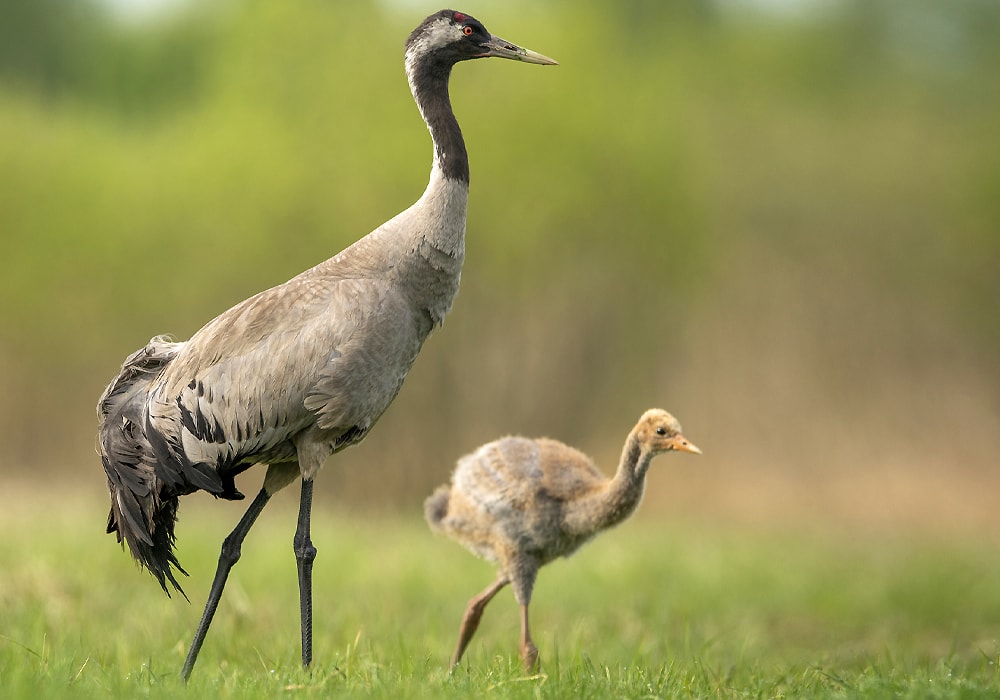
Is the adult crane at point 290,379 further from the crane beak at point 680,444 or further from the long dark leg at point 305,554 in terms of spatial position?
the crane beak at point 680,444

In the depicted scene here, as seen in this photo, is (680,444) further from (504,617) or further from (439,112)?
(504,617)

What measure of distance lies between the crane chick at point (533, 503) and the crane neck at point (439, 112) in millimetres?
1691

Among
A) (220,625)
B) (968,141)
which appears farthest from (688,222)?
(220,625)

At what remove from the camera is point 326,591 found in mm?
9102

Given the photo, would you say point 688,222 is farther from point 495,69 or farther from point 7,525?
point 7,525

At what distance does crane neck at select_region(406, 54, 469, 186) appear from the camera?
18.6ft

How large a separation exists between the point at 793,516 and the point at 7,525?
9.45m

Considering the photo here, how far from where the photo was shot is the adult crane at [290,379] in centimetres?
527

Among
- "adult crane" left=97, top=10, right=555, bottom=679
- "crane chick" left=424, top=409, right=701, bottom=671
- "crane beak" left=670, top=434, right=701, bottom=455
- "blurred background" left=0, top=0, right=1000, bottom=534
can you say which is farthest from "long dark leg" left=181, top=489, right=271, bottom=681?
"blurred background" left=0, top=0, right=1000, bottom=534

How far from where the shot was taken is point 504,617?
28.5ft

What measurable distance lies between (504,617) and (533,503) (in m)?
2.51

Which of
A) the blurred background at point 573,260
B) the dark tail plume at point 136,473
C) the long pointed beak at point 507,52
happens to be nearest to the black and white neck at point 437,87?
the long pointed beak at point 507,52

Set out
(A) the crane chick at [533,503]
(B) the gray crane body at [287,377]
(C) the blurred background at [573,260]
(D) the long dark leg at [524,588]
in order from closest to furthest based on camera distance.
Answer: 1. (B) the gray crane body at [287,377]
2. (D) the long dark leg at [524,588]
3. (A) the crane chick at [533,503]
4. (C) the blurred background at [573,260]

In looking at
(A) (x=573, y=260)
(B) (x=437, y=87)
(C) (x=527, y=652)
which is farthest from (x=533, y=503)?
(A) (x=573, y=260)
